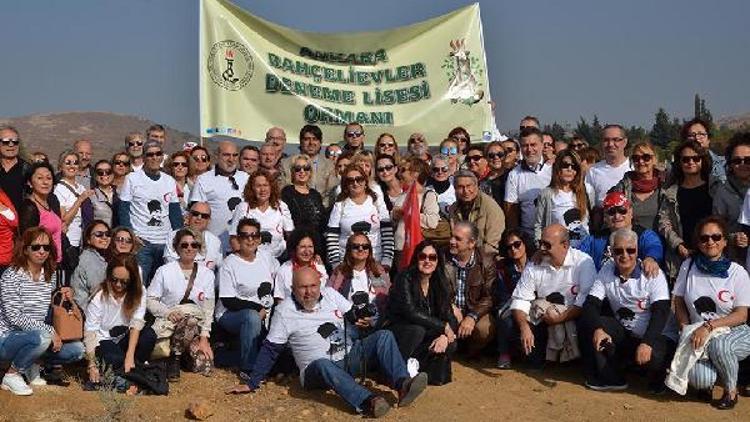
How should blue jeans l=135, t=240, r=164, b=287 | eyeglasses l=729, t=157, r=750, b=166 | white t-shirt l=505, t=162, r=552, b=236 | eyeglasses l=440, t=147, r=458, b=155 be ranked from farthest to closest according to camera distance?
eyeglasses l=440, t=147, r=458, b=155, white t-shirt l=505, t=162, r=552, b=236, blue jeans l=135, t=240, r=164, b=287, eyeglasses l=729, t=157, r=750, b=166

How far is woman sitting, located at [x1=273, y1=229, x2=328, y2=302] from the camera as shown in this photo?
25.7 ft

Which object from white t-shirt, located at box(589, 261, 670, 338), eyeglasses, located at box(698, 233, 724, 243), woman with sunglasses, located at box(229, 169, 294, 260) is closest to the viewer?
eyeglasses, located at box(698, 233, 724, 243)

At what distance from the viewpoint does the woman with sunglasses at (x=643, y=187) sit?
788 centimetres

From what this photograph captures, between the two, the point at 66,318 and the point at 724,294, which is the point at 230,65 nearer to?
the point at 66,318

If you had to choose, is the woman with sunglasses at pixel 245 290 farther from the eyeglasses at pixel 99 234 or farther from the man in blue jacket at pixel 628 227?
the man in blue jacket at pixel 628 227

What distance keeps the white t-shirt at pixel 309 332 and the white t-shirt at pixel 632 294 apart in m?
2.29

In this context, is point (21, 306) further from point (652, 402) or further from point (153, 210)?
point (652, 402)

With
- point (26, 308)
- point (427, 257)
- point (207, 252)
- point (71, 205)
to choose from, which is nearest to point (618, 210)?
point (427, 257)

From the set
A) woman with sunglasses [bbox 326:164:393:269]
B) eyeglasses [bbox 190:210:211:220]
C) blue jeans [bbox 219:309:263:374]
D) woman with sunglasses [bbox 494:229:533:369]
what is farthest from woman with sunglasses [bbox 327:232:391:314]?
eyeglasses [bbox 190:210:211:220]

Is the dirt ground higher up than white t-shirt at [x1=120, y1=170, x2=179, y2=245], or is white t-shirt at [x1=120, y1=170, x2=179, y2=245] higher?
white t-shirt at [x1=120, y1=170, x2=179, y2=245]

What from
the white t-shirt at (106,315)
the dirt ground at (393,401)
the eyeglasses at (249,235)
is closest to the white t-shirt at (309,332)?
the dirt ground at (393,401)

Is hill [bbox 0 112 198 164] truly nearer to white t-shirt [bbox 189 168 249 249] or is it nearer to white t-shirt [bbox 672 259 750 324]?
white t-shirt [bbox 189 168 249 249]

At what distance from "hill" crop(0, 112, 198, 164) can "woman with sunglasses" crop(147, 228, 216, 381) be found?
3719 cm

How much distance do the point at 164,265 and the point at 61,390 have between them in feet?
4.56
